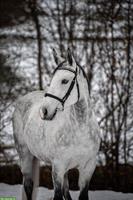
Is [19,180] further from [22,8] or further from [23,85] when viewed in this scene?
[22,8]

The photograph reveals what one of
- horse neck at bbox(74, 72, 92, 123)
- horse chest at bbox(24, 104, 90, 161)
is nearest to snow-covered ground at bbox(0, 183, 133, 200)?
horse chest at bbox(24, 104, 90, 161)

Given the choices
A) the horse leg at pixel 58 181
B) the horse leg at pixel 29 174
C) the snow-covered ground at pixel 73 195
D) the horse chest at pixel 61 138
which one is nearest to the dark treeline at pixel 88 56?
the snow-covered ground at pixel 73 195

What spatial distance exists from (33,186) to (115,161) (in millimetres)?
2425

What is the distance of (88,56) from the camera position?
6.82 metres

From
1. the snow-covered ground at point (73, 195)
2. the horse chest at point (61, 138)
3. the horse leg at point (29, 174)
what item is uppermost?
the horse chest at point (61, 138)

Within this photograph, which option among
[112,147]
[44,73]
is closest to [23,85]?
[44,73]

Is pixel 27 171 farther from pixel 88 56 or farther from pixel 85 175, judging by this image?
pixel 88 56

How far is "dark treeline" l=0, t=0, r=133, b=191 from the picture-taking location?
6480mm

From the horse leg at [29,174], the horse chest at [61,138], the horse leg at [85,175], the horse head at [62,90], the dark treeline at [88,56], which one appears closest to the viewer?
the horse head at [62,90]

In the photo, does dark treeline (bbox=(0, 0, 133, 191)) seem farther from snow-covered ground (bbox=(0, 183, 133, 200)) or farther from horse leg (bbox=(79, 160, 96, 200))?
horse leg (bbox=(79, 160, 96, 200))

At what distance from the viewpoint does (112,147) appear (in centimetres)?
658

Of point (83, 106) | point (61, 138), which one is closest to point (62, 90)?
point (83, 106)

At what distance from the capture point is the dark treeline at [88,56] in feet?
21.3

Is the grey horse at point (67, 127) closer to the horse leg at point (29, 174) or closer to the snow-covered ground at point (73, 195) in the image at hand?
the horse leg at point (29, 174)
